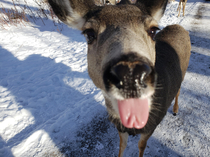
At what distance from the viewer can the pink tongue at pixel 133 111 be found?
1.14m

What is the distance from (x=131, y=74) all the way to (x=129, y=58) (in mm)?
147

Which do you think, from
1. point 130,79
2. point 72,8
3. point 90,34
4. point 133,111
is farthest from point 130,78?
point 72,8

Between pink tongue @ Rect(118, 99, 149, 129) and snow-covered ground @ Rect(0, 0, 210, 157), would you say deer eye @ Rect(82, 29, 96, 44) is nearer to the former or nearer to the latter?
pink tongue @ Rect(118, 99, 149, 129)

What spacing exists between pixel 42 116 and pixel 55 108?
0.42m

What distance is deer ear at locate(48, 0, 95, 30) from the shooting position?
6.93ft

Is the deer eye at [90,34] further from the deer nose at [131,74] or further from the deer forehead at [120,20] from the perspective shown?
the deer nose at [131,74]

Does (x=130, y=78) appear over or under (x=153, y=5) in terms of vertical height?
under

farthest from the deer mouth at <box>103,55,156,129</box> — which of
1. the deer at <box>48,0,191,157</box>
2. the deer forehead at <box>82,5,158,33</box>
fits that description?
the deer forehead at <box>82,5,158,33</box>

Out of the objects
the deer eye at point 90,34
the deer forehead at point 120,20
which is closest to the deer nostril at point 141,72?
the deer forehead at point 120,20

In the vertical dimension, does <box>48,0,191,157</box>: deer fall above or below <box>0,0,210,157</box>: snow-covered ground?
above

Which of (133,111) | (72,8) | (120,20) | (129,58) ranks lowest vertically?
(133,111)

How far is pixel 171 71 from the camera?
2656mm

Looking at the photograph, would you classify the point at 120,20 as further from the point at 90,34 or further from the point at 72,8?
the point at 72,8

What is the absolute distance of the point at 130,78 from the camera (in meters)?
0.91
